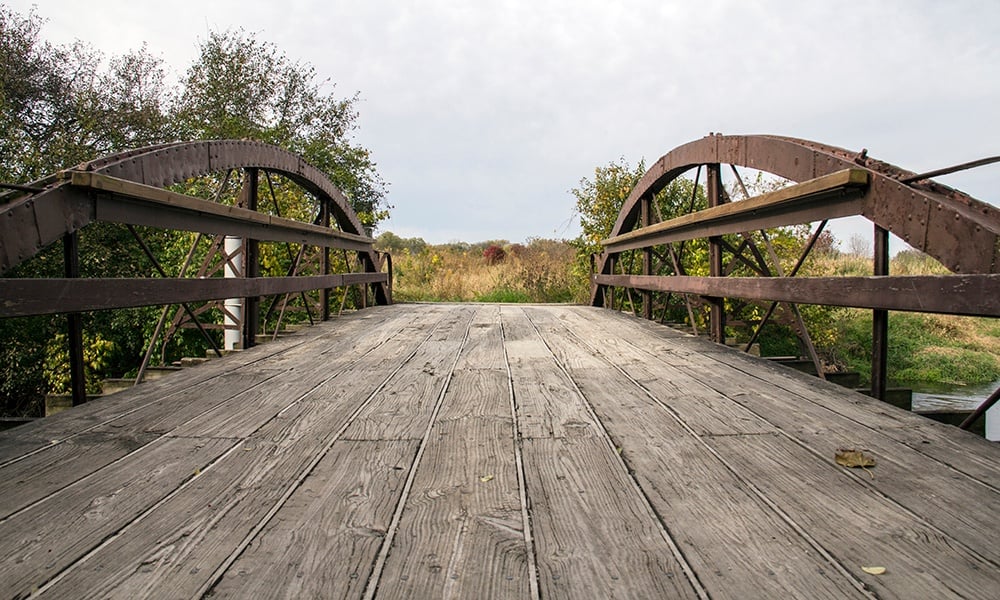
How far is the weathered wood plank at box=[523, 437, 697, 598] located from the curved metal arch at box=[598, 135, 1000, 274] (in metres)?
1.37

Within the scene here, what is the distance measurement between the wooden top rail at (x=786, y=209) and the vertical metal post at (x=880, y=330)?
0.53 ft

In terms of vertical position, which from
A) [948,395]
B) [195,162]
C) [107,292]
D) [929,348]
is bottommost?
[948,395]

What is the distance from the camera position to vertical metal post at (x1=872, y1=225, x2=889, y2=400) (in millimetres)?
2449

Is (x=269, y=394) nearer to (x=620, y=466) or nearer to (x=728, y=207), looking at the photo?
(x=620, y=466)

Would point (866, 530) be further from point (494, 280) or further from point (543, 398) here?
point (494, 280)

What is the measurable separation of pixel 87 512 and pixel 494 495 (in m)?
0.95

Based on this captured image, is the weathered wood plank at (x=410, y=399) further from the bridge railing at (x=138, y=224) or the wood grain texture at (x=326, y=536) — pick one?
the bridge railing at (x=138, y=224)

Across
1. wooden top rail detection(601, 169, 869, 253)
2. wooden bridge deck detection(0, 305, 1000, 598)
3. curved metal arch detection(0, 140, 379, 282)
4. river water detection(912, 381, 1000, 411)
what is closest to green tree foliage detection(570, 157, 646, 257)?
river water detection(912, 381, 1000, 411)

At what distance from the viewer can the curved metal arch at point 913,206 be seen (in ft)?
6.31

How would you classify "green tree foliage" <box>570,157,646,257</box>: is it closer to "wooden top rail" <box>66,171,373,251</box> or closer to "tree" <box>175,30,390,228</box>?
"tree" <box>175,30,390,228</box>

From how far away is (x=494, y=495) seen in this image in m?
1.47

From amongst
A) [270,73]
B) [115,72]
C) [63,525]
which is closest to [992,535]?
[63,525]

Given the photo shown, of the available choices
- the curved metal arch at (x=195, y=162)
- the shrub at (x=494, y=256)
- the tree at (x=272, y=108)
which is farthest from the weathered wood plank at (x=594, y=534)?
the shrub at (x=494, y=256)

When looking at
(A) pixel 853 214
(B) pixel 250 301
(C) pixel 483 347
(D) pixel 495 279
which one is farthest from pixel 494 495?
(D) pixel 495 279
